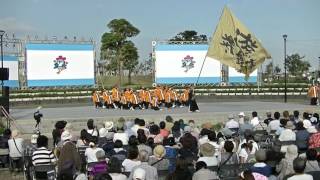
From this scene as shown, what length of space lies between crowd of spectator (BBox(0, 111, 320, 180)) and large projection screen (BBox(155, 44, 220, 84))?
31.8m

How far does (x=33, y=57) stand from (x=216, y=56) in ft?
81.9

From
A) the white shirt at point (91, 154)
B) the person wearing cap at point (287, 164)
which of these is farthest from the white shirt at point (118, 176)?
the person wearing cap at point (287, 164)

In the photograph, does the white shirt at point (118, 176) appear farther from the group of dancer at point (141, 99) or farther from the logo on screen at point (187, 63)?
the logo on screen at point (187, 63)

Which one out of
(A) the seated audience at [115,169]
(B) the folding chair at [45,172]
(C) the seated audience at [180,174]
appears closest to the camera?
(C) the seated audience at [180,174]

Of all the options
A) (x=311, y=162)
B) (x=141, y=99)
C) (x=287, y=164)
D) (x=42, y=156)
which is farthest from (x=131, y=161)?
(x=141, y=99)

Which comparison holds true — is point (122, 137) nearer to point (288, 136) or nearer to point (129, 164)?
point (129, 164)

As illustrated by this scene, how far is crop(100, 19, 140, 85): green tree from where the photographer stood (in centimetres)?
5872

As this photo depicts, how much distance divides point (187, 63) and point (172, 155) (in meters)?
36.3

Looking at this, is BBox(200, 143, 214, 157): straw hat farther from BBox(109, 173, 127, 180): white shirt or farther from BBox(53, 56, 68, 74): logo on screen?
BBox(53, 56, 68, 74): logo on screen

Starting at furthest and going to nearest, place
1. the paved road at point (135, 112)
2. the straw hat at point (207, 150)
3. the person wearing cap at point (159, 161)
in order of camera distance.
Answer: the paved road at point (135, 112) → the straw hat at point (207, 150) → the person wearing cap at point (159, 161)

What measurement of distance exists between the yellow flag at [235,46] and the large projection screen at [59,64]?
2463 cm

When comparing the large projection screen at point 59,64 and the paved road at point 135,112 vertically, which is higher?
the large projection screen at point 59,64

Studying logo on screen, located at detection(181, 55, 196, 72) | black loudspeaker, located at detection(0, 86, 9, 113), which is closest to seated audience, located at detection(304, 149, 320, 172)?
black loudspeaker, located at detection(0, 86, 9, 113)

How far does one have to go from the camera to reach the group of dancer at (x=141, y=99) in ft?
104
